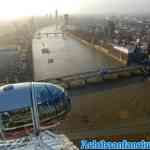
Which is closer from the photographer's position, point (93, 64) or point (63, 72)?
point (63, 72)

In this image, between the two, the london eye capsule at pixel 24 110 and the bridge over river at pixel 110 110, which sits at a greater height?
the london eye capsule at pixel 24 110

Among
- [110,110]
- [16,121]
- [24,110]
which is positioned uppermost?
[24,110]

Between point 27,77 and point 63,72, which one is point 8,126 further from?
point 63,72

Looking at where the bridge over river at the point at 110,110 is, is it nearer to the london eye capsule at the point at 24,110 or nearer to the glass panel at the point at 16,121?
the london eye capsule at the point at 24,110

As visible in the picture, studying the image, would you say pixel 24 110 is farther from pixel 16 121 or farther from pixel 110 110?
pixel 110 110

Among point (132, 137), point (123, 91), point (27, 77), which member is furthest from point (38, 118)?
point (27, 77)

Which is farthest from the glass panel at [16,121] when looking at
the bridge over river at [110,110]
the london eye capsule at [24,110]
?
the bridge over river at [110,110]

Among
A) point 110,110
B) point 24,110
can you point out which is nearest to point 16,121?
point 24,110

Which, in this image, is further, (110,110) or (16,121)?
(110,110)
